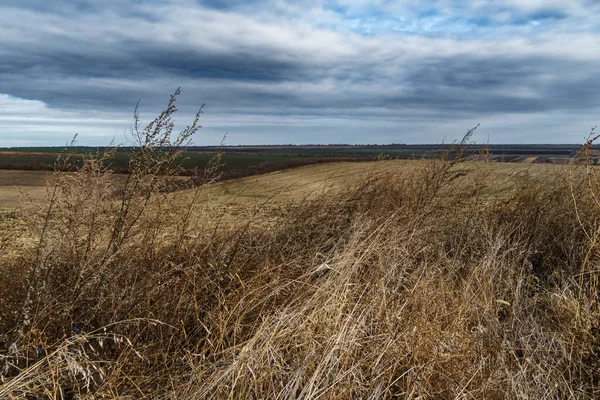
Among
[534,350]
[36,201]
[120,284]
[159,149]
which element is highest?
[159,149]

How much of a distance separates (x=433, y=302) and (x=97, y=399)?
2.40 metres

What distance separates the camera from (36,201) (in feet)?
12.0

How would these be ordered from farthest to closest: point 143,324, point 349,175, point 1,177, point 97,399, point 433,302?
point 1,177, point 349,175, point 433,302, point 143,324, point 97,399

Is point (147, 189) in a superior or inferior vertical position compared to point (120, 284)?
superior

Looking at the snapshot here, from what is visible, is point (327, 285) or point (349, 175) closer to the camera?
point (327, 285)

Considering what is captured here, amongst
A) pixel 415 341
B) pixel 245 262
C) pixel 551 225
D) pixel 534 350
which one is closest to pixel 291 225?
pixel 245 262

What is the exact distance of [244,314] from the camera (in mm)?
2787

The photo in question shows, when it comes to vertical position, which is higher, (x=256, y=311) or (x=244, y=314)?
(x=244, y=314)

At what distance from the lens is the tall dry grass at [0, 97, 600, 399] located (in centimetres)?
232

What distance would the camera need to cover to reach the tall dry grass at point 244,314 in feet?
7.61

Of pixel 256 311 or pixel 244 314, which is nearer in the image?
pixel 244 314

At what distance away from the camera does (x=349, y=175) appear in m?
7.15

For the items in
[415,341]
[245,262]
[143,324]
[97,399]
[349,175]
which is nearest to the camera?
[97,399]

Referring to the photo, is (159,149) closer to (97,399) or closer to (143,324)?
(143,324)
